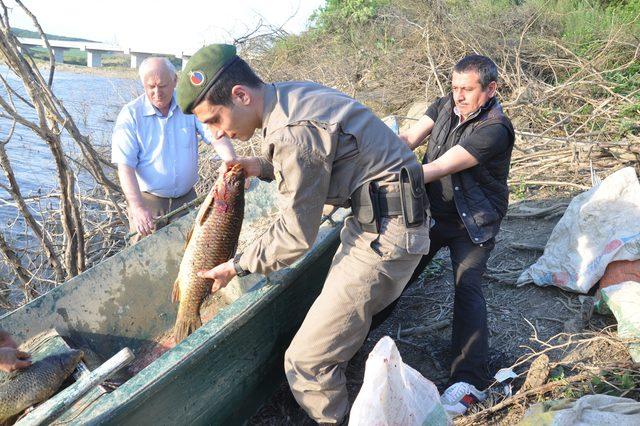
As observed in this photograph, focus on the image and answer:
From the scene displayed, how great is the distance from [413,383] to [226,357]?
109 centimetres

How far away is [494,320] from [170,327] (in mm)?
2636

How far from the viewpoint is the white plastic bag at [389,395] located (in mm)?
→ 2547

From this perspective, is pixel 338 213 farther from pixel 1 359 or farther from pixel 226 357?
pixel 1 359

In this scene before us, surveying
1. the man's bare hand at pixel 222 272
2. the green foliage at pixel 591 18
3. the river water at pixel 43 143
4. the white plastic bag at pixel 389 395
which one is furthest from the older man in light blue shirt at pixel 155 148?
the green foliage at pixel 591 18

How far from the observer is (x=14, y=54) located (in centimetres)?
426

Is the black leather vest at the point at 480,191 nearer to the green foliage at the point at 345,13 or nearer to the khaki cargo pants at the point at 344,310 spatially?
the khaki cargo pants at the point at 344,310

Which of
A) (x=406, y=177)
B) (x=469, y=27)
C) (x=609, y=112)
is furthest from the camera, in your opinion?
(x=469, y=27)

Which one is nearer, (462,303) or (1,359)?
(1,359)

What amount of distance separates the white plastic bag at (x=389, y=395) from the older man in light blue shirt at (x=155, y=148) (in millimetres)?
2303

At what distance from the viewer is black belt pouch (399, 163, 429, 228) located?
2908mm

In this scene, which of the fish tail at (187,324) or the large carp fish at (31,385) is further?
the fish tail at (187,324)

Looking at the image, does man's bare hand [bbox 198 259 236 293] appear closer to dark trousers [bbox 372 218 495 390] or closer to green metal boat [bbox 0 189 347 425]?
green metal boat [bbox 0 189 347 425]

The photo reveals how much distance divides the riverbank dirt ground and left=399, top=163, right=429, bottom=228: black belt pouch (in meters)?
1.27

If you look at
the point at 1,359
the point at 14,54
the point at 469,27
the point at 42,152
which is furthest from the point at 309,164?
the point at 42,152
